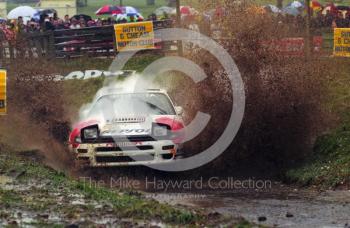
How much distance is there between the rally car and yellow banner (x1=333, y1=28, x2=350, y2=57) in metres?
11.0

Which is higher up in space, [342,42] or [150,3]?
[150,3]

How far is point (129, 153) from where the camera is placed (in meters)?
12.9

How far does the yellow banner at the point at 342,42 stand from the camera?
23827mm

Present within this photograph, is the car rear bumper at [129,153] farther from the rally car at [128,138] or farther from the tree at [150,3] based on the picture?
the tree at [150,3]

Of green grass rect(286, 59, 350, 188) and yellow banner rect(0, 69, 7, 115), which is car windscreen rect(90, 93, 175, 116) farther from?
yellow banner rect(0, 69, 7, 115)

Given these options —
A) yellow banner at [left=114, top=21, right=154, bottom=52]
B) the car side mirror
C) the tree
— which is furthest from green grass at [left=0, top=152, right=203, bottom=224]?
the tree

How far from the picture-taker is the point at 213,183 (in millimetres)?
13680

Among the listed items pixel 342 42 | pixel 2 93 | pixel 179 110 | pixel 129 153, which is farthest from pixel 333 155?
pixel 342 42

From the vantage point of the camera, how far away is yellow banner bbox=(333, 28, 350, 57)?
2383 centimetres

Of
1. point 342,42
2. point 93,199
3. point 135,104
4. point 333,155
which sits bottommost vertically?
point 333,155

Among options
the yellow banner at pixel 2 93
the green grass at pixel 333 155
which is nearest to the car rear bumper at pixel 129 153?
the green grass at pixel 333 155

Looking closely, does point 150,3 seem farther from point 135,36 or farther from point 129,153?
point 129,153

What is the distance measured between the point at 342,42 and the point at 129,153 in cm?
1278

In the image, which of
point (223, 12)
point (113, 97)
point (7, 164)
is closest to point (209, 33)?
point (223, 12)
